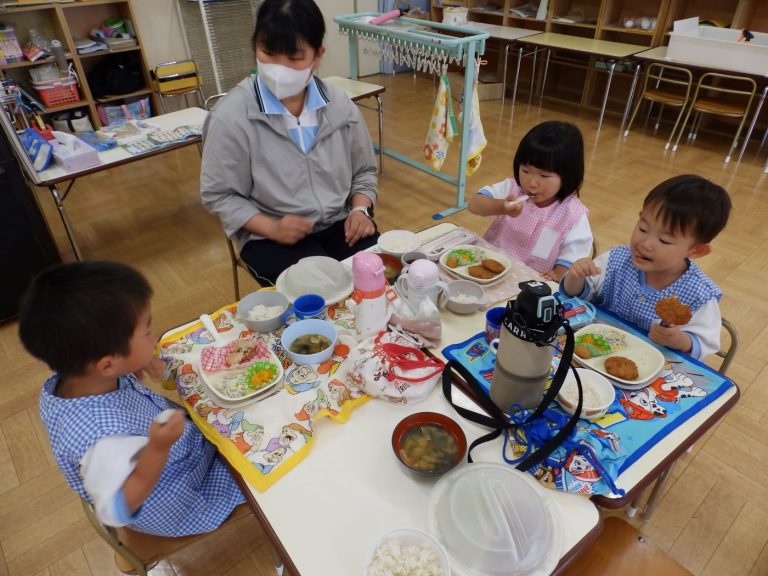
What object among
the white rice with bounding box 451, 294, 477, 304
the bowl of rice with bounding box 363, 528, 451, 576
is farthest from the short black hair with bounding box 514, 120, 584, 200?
the bowl of rice with bounding box 363, 528, 451, 576

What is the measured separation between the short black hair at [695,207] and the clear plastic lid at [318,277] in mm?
858

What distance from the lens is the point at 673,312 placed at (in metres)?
1.21

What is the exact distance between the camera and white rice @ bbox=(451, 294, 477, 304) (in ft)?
4.31

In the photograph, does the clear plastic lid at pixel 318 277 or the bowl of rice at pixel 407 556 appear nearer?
the bowl of rice at pixel 407 556

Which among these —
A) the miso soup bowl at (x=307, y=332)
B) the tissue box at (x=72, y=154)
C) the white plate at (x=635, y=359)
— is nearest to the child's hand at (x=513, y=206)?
the white plate at (x=635, y=359)

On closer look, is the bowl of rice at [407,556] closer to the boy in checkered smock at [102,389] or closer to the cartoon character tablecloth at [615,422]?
the cartoon character tablecloth at [615,422]

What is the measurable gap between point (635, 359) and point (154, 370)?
43.9 inches

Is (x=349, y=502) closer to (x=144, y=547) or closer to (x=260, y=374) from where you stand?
(x=260, y=374)

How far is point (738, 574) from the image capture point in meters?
1.48

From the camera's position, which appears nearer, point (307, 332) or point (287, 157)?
point (307, 332)

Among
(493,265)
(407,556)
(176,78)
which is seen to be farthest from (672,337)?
(176,78)

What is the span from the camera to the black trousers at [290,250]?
1802 millimetres

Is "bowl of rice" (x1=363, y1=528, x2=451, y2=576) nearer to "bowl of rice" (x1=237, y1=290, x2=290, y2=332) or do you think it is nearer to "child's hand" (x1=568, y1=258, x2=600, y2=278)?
"bowl of rice" (x1=237, y1=290, x2=290, y2=332)

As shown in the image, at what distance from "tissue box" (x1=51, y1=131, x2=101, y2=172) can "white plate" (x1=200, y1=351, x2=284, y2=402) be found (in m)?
1.89
